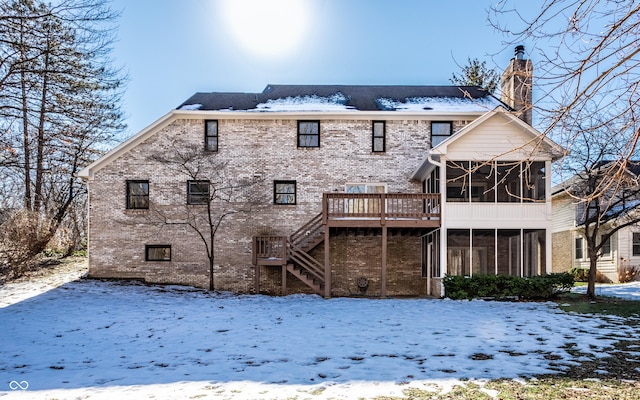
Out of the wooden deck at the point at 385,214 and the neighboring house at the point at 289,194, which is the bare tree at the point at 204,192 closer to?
the neighboring house at the point at 289,194

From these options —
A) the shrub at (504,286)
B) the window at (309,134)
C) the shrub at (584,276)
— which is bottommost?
the shrub at (584,276)

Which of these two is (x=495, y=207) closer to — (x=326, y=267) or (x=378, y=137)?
(x=378, y=137)

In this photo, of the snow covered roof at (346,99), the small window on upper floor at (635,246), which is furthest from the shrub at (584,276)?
the snow covered roof at (346,99)

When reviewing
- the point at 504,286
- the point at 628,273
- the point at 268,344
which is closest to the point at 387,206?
the point at 504,286

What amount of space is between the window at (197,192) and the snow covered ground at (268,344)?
4.85 metres

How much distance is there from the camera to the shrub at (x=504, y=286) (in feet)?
51.8

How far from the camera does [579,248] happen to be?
27.3 metres

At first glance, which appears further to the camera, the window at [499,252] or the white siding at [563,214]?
the white siding at [563,214]

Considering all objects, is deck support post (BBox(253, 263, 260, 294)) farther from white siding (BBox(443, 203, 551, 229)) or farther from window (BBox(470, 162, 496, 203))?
window (BBox(470, 162, 496, 203))

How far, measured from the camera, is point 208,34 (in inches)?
587

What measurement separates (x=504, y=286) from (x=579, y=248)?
14156mm

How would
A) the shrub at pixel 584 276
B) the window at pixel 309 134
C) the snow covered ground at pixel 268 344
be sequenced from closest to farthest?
the snow covered ground at pixel 268 344 < the window at pixel 309 134 < the shrub at pixel 584 276

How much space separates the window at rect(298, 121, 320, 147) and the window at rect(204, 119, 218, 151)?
3477 mm

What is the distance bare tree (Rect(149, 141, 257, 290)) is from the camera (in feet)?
64.0
